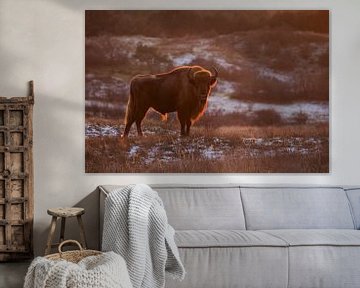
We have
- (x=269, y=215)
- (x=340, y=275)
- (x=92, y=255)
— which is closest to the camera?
(x=92, y=255)

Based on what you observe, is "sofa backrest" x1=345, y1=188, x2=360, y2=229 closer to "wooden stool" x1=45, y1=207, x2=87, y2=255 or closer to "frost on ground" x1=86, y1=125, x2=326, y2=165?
"frost on ground" x1=86, y1=125, x2=326, y2=165

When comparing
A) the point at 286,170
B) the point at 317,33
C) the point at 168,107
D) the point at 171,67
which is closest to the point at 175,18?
the point at 171,67

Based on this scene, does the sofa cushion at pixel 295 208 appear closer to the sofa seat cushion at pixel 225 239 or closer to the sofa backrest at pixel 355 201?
the sofa backrest at pixel 355 201

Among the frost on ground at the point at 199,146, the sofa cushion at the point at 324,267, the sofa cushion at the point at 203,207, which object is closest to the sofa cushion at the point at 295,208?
the sofa cushion at the point at 203,207

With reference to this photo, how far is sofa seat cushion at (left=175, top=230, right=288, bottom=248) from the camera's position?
326 centimetres

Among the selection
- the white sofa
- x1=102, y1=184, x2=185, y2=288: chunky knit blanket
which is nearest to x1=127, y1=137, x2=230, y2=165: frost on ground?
the white sofa

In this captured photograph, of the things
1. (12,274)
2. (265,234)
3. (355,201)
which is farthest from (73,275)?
(355,201)

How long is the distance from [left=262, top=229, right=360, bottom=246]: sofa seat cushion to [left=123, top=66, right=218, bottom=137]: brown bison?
1205mm

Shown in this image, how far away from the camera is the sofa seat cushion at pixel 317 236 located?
3.30m

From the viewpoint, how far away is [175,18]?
417 centimetres

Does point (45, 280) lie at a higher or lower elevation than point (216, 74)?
lower

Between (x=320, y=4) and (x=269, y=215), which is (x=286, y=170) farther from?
(x=320, y=4)

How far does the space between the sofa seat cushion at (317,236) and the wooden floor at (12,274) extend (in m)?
1.89

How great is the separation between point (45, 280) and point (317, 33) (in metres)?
3.08
